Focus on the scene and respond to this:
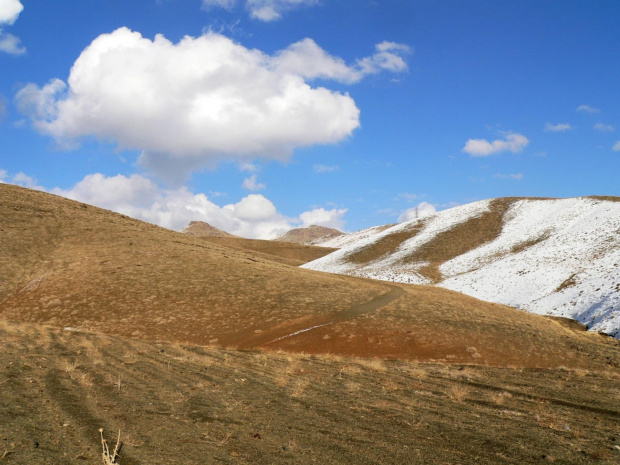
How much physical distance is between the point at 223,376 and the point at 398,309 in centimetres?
1906

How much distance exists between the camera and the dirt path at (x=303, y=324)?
25.2m

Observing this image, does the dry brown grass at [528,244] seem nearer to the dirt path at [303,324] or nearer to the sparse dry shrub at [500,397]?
the dirt path at [303,324]

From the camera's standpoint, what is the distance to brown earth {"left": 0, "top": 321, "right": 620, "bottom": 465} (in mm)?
9000

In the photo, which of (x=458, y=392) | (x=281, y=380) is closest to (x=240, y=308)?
(x=281, y=380)

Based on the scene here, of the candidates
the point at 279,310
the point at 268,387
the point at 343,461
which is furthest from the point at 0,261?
the point at 343,461

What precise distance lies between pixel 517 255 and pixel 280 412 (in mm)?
57427

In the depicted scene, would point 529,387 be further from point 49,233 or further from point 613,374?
point 49,233

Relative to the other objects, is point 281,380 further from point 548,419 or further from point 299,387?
point 548,419

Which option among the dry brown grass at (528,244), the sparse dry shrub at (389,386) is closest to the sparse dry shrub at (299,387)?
the sparse dry shrub at (389,386)

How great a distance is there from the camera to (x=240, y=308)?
3053cm

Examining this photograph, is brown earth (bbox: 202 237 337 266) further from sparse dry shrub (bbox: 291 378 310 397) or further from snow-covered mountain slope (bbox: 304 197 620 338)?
sparse dry shrub (bbox: 291 378 310 397)

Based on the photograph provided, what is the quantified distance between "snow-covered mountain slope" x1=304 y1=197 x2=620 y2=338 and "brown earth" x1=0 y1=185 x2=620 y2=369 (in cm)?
839

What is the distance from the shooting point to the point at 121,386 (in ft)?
43.9

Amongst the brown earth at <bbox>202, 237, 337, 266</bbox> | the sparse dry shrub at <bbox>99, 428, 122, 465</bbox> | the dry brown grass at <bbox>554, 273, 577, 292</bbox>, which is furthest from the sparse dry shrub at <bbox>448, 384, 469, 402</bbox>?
the brown earth at <bbox>202, 237, 337, 266</bbox>
